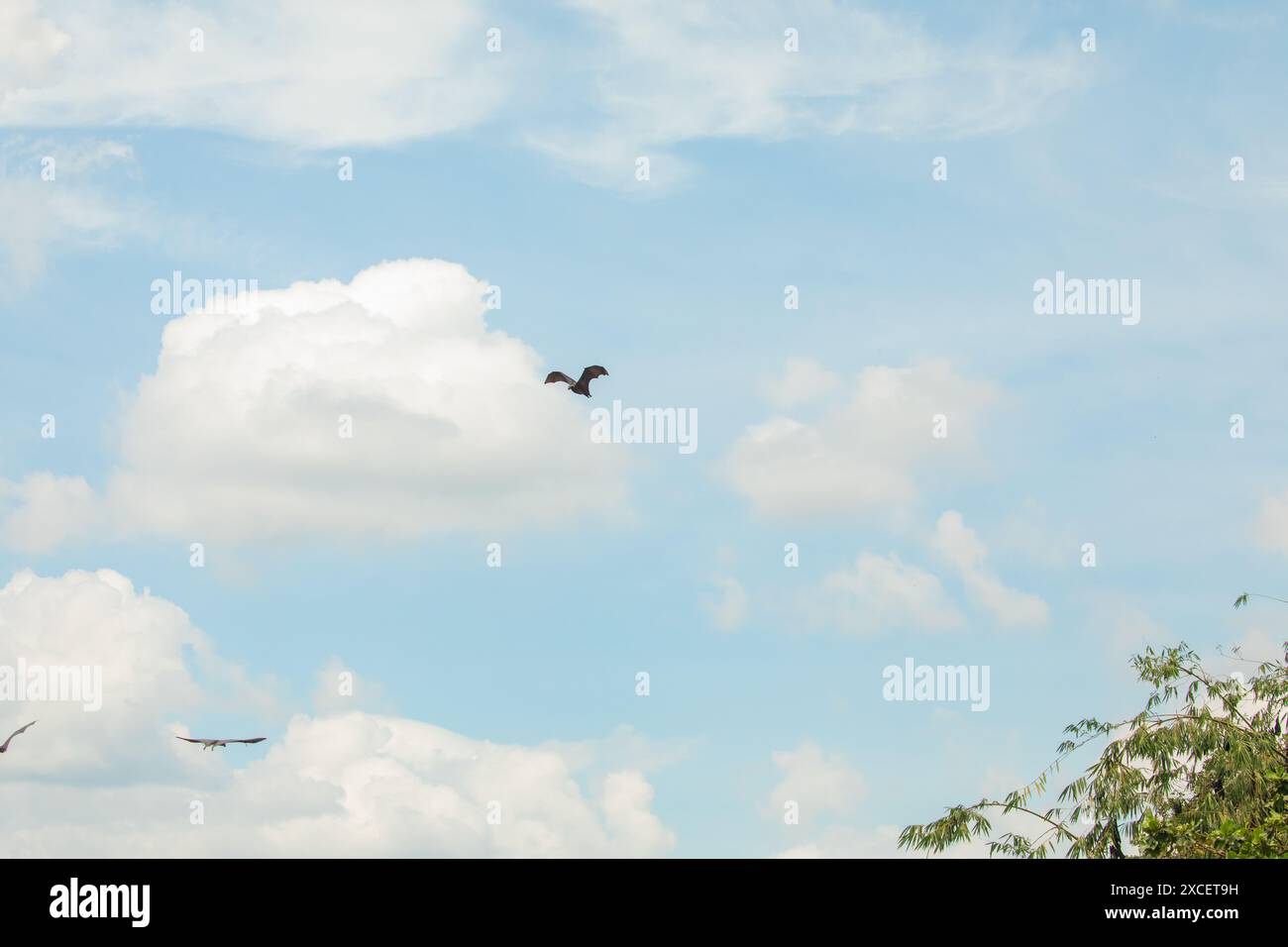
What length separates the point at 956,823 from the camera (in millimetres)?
20375
